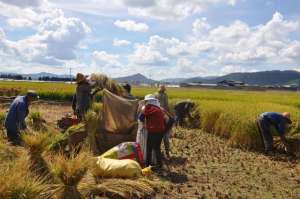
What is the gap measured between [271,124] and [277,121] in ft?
0.80

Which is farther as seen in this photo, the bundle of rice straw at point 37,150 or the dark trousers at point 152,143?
the dark trousers at point 152,143

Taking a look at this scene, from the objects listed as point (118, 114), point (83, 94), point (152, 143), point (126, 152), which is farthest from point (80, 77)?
point (126, 152)

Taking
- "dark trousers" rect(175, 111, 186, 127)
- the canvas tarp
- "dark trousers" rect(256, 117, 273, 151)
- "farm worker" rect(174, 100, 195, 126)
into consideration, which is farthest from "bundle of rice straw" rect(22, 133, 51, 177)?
"dark trousers" rect(175, 111, 186, 127)

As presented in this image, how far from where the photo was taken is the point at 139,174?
31.0 ft

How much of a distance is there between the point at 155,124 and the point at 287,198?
3.18m

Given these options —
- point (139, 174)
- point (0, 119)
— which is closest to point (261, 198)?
point (139, 174)

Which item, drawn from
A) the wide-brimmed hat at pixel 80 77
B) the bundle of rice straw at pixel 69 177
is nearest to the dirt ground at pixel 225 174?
the bundle of rice straw at pixel 69 177

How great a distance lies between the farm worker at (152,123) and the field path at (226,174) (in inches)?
25.6

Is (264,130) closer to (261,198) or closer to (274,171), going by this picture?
(274,171)

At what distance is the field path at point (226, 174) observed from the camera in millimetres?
9797

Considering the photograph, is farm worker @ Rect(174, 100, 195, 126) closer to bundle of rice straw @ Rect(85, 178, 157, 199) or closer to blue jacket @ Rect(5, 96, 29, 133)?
blue jacket @ Rect(5, 96, 29, 133)

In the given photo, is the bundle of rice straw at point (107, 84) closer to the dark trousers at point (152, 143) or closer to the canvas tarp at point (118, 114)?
the canvas tarp at point (118, 114)

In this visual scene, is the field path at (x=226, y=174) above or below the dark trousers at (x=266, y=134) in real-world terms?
below

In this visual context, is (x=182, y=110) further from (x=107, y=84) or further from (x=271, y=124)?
(x=107, y=84)
